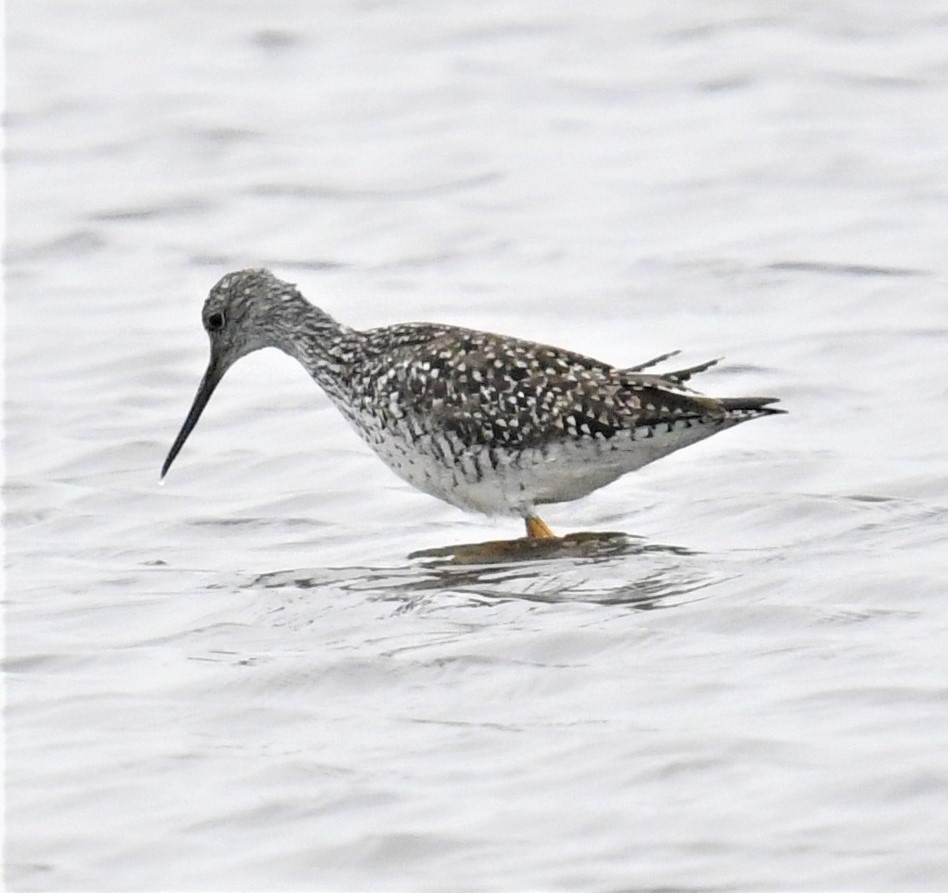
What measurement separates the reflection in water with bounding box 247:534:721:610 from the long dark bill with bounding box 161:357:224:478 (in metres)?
1.45

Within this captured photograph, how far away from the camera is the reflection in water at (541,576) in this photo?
8.42 meters

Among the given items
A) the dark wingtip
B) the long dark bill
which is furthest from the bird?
the long dark bill

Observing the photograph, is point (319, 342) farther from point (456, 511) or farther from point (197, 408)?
point (456, 511)

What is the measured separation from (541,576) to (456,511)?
4.93ft

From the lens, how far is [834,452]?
10180 millimetres

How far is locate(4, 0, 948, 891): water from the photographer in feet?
21.2

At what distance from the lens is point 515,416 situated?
9.29 meters

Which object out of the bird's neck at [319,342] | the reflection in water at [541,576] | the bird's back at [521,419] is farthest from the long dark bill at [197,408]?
the reflection in water at [541,576]

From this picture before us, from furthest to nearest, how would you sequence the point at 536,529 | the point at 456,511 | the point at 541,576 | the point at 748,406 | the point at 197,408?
1. the point at 197,408
2. the point at 456,511
3. the point at 536,529
4. the point at 748,406
5. the point at 541,576

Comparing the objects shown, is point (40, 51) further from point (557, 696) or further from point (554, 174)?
point (557, 696)

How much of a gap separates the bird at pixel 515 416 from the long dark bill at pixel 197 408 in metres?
0.99

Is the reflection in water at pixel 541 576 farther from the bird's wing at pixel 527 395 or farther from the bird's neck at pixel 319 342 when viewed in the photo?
the bird's neck at pixel 319 342

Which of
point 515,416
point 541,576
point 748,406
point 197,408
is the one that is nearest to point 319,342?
point 197,408

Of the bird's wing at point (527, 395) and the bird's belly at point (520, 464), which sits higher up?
the bird's wing at point (527, 395)
